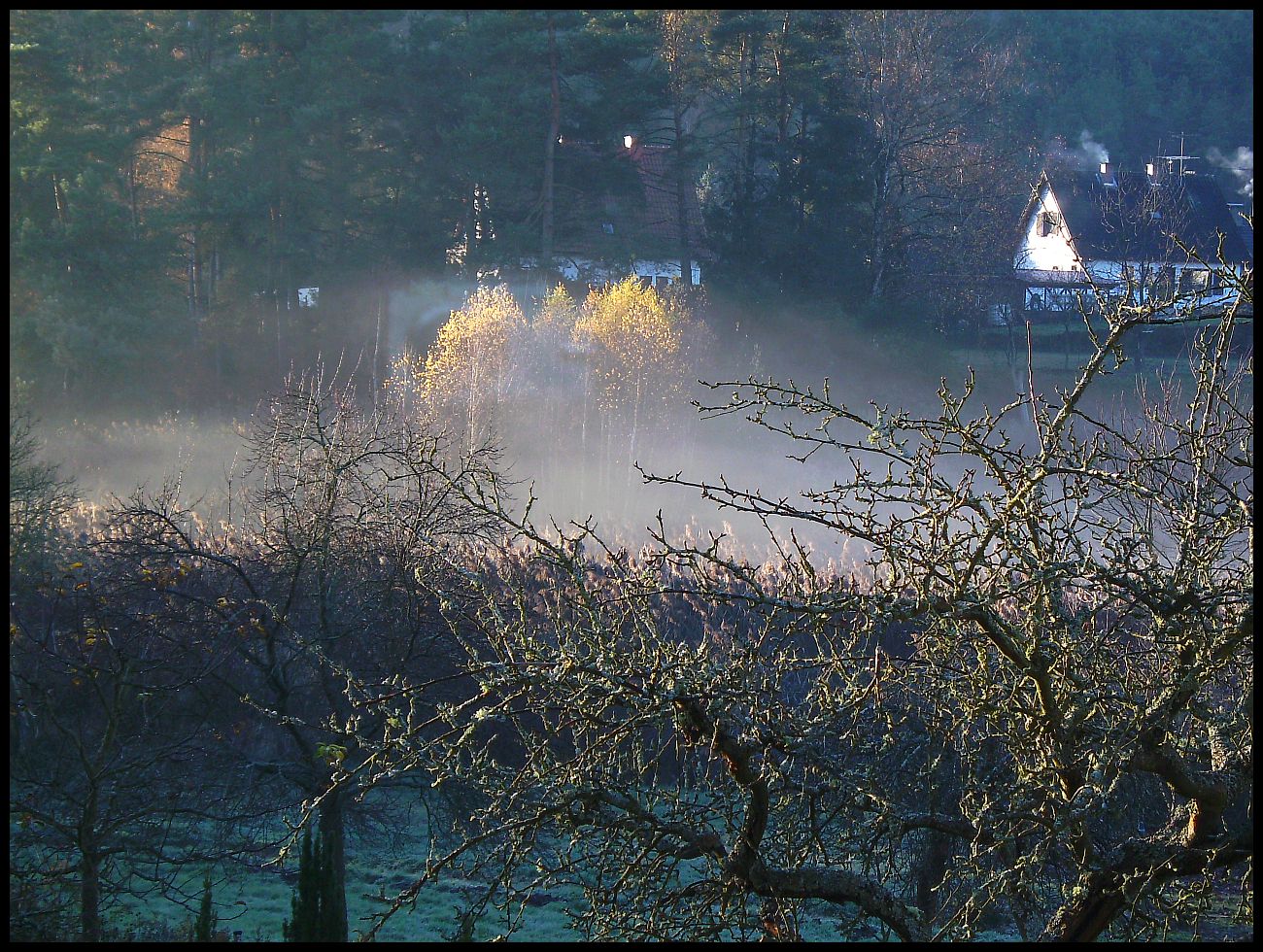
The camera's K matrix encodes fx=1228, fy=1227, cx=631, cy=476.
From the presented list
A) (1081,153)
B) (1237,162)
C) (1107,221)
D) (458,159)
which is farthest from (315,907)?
(1081,153)

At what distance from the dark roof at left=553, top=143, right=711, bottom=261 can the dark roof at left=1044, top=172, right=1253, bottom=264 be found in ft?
26.0

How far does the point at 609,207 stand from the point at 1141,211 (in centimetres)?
1179

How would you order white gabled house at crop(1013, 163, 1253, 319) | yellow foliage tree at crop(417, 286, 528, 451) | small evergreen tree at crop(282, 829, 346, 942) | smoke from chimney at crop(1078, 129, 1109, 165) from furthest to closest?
smoke from chimney at crop(1078, 129, 1109, 165) < white gabled house at crop(1013, 163, 1253, 319) < yellow foliage tree at crop(417, 286, 528, 451) < small evergreen tree at crop(282, 829, 346, 942)

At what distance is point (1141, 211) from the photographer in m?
20.4

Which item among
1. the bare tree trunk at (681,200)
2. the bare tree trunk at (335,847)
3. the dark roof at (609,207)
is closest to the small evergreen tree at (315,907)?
the bare tree trunk at (335,847)

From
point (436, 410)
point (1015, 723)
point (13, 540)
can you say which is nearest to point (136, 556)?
point (13, 540)

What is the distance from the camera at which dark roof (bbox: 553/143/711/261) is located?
26.7 metres

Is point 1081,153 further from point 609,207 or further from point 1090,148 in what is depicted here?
point 609,207

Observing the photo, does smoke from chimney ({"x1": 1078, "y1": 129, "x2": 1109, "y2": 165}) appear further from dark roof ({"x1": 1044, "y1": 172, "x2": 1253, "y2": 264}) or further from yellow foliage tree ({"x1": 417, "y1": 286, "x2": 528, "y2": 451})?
yellow foliage tree ({"x1": 417, "y1": 286, "x2": 528, "y2": 451})

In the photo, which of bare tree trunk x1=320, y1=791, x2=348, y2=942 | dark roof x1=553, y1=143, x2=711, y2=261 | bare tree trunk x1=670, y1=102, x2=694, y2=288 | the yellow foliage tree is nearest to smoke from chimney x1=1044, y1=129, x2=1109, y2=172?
bare tree trunk x1=670, y1=102, x2=694, y2=288

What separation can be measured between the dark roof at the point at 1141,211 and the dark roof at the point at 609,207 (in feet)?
26.0

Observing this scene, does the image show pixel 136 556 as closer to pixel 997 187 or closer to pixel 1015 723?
pixel 1015 723

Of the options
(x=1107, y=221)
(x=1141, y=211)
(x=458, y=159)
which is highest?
(x=458, y=159)

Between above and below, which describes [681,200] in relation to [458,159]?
below
